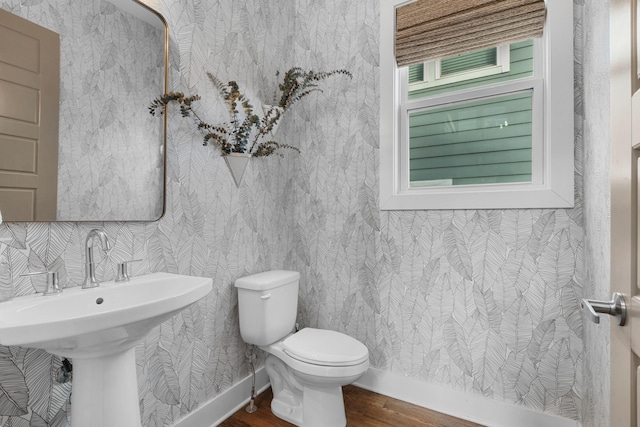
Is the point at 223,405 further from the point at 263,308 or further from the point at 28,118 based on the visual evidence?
the point at 28,118

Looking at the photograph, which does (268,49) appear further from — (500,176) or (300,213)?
(500,176)

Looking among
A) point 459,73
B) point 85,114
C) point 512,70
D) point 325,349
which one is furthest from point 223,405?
point 512,70

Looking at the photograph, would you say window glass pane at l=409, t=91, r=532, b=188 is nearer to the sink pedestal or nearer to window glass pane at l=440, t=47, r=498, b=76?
window glass pane at l=440, t=47, r=498, b=76

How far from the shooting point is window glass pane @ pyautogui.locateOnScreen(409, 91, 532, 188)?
1.76 m

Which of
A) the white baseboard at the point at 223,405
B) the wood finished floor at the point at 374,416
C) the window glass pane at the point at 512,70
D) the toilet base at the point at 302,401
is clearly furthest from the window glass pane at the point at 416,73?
the white baseboard at the point at 223,405

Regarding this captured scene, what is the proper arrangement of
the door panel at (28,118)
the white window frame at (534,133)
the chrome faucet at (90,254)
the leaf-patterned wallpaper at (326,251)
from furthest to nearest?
the white window frame at (534,133)
the leaf-patterned wallpaper at (326,251)
the chrome faucet at (90,254)
the door panel at (28,118)

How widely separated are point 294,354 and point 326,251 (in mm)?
753

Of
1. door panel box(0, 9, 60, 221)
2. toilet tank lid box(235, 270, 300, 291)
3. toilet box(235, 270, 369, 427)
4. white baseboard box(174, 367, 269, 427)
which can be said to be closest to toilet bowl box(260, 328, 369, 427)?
toilet box(235, 270, 369, 427)

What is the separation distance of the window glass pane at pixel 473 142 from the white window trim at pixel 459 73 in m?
0.14

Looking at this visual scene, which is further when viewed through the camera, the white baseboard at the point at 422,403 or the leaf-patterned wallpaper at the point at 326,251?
the white baseboard at the point at 422,403

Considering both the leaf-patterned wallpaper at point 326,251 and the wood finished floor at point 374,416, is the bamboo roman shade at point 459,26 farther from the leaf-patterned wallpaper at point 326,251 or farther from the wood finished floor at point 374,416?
the wood finished floor at point 374,416

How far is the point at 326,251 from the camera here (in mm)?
2203

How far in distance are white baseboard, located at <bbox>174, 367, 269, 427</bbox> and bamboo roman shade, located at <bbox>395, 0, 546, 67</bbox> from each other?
6.84ft

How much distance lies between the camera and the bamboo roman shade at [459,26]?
167 cm
